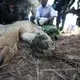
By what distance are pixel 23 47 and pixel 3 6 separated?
253 cm

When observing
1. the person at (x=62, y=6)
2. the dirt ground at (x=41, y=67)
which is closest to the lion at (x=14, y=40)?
the dirt ground at (x=41, y=67)

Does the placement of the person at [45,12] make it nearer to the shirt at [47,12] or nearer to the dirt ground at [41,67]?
the shirt at [47,12]

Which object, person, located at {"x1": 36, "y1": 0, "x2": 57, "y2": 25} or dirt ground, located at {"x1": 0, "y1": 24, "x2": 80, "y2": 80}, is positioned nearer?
dirt ground, located at {"x1": 0, "y1": 24, "x2": 80, "y2": 80}

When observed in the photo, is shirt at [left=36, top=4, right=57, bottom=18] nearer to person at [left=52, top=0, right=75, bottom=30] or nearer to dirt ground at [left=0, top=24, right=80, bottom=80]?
person at [left=52, top=0, right=75, bottom=30]

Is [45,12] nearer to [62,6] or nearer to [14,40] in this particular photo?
[62,6]

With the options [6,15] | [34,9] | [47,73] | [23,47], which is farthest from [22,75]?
[34,9]

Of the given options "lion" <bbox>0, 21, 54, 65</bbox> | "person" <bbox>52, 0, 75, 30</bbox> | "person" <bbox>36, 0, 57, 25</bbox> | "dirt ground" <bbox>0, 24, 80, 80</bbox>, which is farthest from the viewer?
"person" <bbox>36, 0, 57, 25</bbox>

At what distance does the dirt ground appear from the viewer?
1.78 metres

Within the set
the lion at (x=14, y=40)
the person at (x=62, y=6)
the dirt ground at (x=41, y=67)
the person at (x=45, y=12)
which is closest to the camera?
the dirt ground at (x=41, y=67)

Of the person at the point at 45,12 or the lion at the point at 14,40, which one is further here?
the person at the point at 45,12

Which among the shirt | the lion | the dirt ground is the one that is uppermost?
the shirt

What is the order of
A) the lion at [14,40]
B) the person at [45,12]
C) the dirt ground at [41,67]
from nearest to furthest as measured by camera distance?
the dirt ground at [41,67] < the lion at [14,40] < the person at [45,12]

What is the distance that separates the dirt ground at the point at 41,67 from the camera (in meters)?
1.78

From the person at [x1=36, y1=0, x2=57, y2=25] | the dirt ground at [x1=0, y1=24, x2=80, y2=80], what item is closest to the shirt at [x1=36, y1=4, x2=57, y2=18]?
the person at [x1=36, y1=0, x2=57, y2=25]
